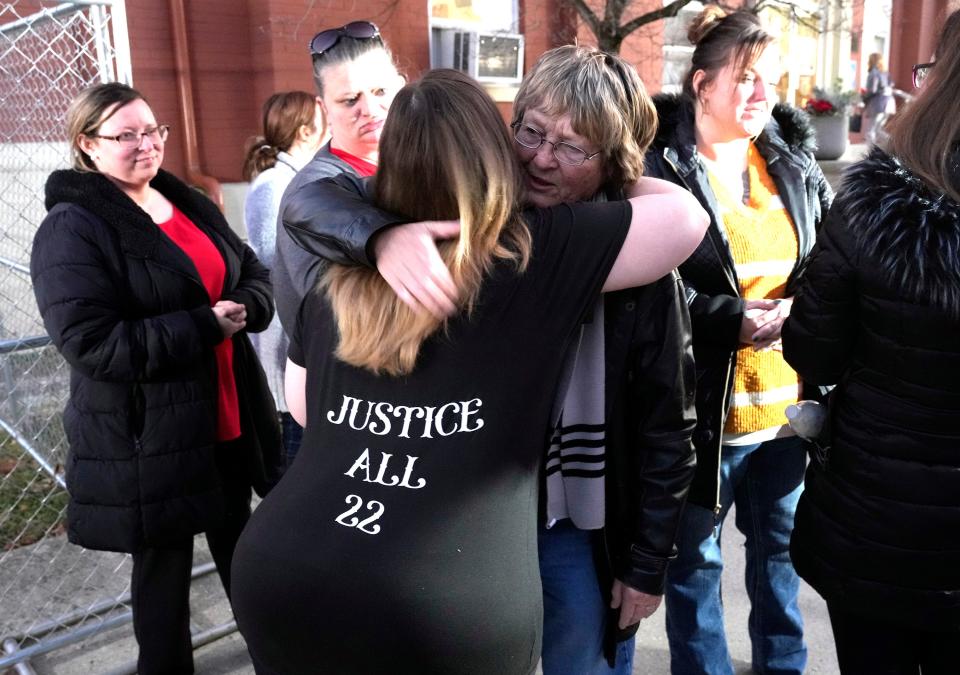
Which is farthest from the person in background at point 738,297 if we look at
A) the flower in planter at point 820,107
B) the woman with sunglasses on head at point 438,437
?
the flower in planter at point 820,107

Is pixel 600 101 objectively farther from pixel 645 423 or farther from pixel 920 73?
pixel 920 73

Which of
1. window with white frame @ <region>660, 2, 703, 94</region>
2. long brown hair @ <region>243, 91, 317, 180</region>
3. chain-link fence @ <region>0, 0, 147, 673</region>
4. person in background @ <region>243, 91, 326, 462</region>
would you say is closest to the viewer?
chain-link fence @ <region>0, 0, 147, 673</region>

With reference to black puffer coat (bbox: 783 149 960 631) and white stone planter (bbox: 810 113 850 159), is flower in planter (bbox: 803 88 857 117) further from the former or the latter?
black puffer coat (bbox: 783 149 960 631)

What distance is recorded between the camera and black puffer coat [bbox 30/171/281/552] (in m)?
2.46

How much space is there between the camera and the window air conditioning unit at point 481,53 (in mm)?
9523

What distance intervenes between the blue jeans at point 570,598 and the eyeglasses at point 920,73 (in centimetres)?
117

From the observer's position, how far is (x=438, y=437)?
1392mm

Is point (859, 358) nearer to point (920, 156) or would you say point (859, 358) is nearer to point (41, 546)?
point (920, 156)

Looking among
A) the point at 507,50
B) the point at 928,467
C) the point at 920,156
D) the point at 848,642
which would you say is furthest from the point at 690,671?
the point at 507,50

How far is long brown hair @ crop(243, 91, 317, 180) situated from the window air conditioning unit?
5.95m

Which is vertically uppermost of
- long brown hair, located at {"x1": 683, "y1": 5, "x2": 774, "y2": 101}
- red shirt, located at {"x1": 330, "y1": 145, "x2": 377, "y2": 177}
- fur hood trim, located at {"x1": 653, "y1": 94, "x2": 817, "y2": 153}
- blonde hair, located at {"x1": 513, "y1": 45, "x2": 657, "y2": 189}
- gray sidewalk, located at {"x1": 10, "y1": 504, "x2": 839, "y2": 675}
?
long brown hair, located at {"x1": 683, "y1": 5, "x2": 774, "y2": 101}

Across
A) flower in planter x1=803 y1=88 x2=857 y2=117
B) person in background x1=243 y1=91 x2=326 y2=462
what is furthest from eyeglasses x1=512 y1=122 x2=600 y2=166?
flower in planter x1=803 y1=88 x2=857 y2=117

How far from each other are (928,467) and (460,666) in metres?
1.05

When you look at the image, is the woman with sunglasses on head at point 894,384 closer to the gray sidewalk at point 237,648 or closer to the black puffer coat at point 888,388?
the black puffer coat at point 888,388
